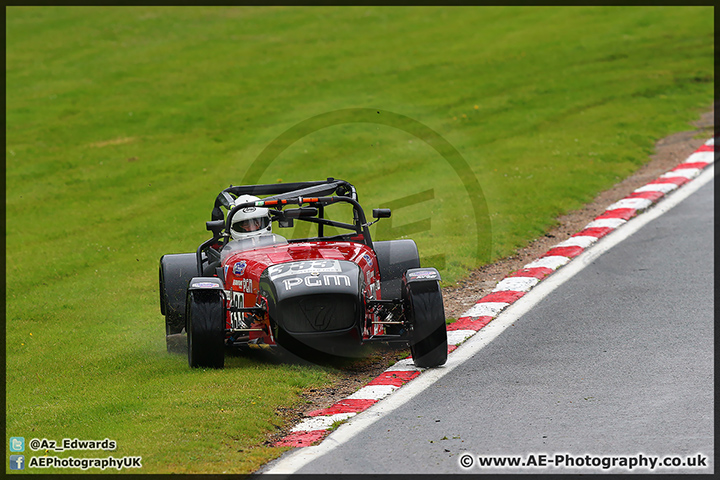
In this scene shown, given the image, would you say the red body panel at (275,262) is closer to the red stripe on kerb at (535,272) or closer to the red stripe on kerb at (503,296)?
the red stripe on kerb at (503,296)

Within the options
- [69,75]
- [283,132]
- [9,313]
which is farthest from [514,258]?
[69,75]

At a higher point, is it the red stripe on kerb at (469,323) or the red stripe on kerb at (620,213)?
the red stripe on kerb at (620,213)

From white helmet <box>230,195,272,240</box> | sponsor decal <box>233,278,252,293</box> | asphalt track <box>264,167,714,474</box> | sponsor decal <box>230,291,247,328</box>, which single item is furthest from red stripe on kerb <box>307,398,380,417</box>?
white helmet <box>230,195,272,240</box>

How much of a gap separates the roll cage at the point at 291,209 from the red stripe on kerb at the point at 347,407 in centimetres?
225

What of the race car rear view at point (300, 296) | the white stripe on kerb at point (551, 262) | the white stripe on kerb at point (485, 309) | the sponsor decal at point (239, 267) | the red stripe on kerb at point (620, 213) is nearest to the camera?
the race car rear view at point (300, 296)

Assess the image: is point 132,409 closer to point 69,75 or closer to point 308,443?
point 308,443

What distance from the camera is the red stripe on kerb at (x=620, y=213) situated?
13.6m

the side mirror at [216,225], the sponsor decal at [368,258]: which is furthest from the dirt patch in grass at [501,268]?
the side mirror at [216,225]

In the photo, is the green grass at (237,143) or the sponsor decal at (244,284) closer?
the green grass at (237,143)

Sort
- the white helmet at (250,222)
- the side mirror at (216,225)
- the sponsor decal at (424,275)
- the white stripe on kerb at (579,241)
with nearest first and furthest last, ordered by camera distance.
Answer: the sponsor decal at (424,275)
the side mirror at (216,225)
the white helmet at (250,222)
the white stripe on kerb at (579,241)

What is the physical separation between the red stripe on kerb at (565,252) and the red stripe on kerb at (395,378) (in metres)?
4.54

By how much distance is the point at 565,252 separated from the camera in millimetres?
12078

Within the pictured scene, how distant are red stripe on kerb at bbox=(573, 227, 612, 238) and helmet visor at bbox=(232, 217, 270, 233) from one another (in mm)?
5510

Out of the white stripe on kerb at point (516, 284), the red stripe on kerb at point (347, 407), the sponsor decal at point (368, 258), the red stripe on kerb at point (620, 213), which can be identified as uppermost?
the red stripe on kerb at point (620, 213)
